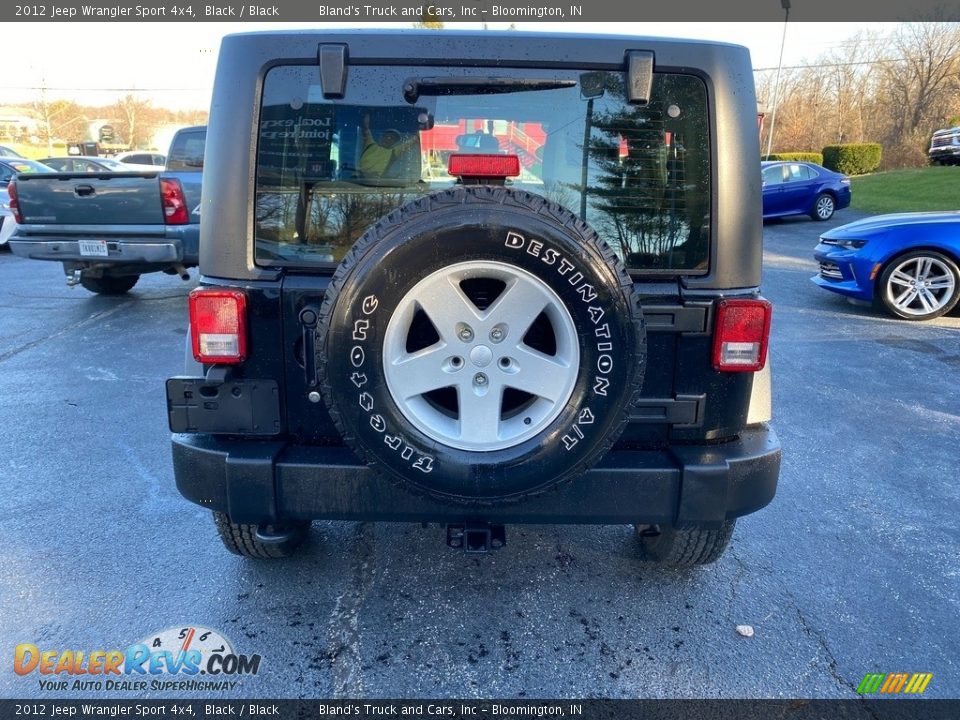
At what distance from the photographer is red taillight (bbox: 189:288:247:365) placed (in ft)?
7.30

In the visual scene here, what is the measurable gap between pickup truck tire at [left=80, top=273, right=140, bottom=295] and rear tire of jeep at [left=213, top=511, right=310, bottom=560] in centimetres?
664

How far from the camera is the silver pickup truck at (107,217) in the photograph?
22.0 feet

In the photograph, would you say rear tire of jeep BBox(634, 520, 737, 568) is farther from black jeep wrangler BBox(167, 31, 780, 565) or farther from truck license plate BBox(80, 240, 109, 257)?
truck license plate BBox(80, 240, 109, 257)

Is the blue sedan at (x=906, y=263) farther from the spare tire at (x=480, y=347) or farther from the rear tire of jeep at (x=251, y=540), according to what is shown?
the rear tire of jeep at (x=251, y=540)

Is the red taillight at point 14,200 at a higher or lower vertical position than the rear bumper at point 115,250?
higher

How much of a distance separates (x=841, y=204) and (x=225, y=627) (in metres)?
16.3

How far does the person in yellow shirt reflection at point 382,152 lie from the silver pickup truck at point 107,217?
17.0 feet

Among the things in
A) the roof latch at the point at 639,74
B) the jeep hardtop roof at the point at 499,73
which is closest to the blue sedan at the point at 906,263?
the jeep hardtop roof at the point at 499,73

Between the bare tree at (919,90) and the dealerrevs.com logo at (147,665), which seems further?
the bare tree at (919,90)

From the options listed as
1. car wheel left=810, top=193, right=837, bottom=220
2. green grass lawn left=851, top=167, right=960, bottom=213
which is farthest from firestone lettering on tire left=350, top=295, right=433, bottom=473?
green grass lawn left=851, top=167, right=960, bottom=213

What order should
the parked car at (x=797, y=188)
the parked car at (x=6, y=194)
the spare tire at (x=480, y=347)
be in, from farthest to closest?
1. the parked car at (x=797, y=188)
2. the parked car at (x=6, y=194)
3. the spare tire at (x=480, y=347)

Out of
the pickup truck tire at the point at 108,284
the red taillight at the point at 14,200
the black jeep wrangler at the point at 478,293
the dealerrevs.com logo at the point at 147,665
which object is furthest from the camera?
the pickup truck tire at the point at 108,284

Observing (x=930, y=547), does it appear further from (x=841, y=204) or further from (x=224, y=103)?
(x=841, y=204)

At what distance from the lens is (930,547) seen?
3.13m
